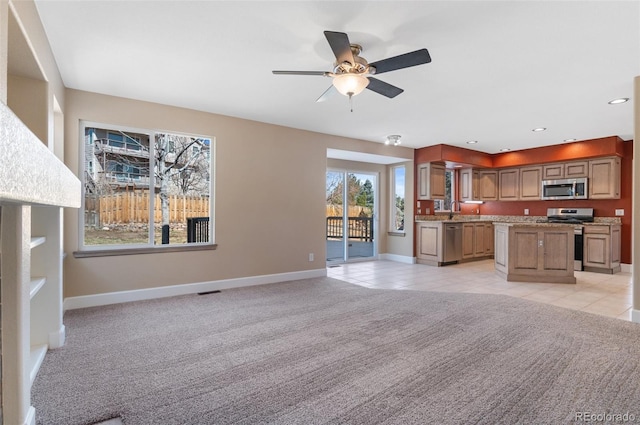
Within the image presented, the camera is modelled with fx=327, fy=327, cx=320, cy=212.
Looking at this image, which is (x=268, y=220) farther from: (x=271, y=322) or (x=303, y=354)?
(x=303, y=354)

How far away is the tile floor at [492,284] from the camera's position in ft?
13.1

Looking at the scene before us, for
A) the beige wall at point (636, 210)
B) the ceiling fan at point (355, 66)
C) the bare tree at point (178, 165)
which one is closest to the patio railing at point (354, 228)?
the bare tree at point (178, 165)

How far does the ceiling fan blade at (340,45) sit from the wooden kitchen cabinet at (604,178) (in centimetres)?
597

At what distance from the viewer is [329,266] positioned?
6.48 metres

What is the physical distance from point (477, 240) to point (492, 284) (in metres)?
2.52

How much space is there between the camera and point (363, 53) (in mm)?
2820

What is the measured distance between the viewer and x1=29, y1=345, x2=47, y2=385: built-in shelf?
84.8 inches

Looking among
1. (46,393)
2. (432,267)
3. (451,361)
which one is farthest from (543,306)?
(46,393)

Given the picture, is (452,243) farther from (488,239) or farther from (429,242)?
(488,239)

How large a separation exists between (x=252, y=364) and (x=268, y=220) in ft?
9.05

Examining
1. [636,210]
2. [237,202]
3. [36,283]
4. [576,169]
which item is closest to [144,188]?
[237,202]

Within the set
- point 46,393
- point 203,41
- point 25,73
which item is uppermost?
point 203,41

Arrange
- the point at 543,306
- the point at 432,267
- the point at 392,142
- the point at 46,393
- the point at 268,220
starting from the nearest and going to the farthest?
the point at 46,393, the point at 543,306, the point at 268,220, the point at 392,142, the point at 432,267

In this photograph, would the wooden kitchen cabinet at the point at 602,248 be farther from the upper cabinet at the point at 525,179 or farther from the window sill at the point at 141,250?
the window sill at the point at 141,250
